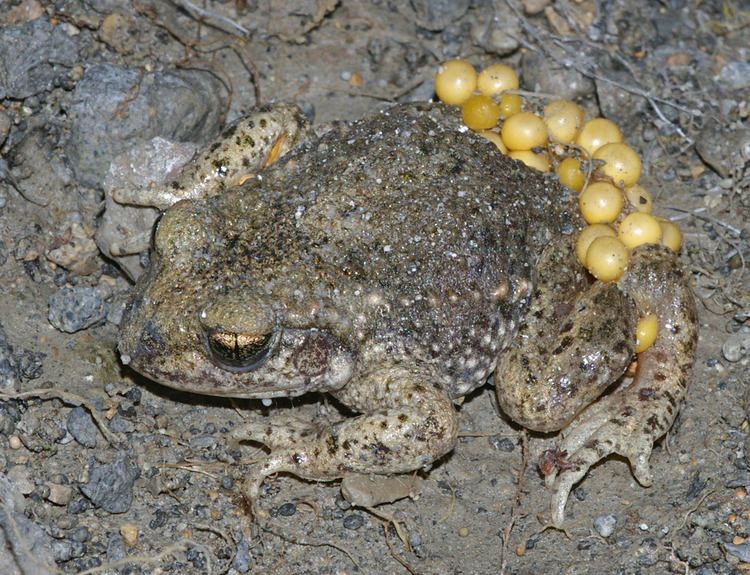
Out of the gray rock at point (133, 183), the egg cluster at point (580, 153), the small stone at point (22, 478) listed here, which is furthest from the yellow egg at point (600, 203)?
the small stone at point (22, 478)

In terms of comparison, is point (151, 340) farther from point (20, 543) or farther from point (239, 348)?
point (20, 543)

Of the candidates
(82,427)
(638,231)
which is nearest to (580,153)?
(638,231)

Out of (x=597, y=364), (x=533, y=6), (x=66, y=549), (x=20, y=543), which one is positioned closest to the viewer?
(x=20, y=543)

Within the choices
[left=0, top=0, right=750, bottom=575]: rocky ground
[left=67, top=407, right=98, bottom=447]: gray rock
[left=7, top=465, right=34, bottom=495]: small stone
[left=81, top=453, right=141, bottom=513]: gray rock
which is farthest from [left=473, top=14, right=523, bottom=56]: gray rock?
[left=7, top=465, right=34, bottom=495]: small stone

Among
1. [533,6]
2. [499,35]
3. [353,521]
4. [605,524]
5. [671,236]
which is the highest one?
[533,6]

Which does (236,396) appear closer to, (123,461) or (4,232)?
(123,461)

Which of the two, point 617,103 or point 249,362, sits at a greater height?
point 249,362

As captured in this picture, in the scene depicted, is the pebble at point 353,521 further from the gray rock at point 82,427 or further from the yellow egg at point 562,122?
the yellow egg at point 562,122
